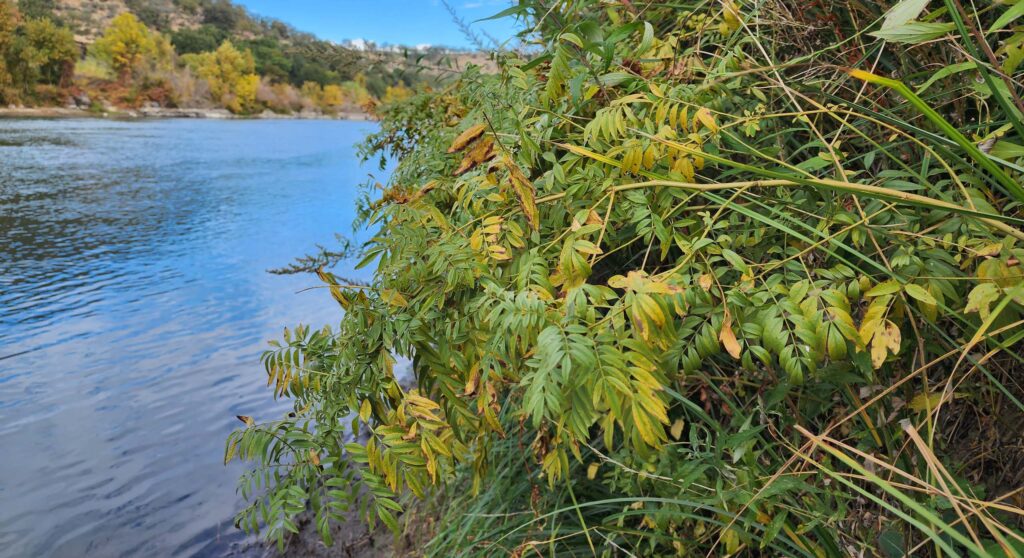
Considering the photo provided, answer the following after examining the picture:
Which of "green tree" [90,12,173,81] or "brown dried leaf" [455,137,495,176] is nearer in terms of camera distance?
"brown dried leaf" [455,137,495,176]

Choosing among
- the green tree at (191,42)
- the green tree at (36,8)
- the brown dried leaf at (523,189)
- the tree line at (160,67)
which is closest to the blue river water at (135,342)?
the brown dried leaf at (523,189)

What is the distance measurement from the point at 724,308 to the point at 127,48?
54.3 meters

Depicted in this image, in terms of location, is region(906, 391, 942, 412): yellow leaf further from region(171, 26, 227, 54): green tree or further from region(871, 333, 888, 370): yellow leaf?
region(171, 26, 227, 54): green tree

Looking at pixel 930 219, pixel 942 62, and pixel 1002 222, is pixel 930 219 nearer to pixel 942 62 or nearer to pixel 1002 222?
pixel 1002 222

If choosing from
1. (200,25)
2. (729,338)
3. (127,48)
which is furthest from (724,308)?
(200,25)

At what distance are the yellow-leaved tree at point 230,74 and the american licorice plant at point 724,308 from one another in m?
53.6

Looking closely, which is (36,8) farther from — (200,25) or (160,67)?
(200,25)

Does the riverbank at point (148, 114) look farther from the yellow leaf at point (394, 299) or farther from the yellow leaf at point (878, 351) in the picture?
the yellow leaf at point (878, 351)

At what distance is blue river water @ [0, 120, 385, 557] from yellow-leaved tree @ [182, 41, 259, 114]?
37220mm

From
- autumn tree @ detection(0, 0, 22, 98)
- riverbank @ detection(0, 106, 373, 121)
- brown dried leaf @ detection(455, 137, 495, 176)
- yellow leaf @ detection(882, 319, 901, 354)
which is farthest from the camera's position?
riverbank @ detection(0, 106, 373, 121)

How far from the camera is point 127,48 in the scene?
42844 mm

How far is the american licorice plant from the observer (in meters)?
0.85

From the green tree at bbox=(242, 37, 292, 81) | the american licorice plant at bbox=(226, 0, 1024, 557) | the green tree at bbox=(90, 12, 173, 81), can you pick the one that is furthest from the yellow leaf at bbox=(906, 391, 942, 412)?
the green tree at bbox=(242, 37, 292, 81)

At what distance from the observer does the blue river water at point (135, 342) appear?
3.38 m
